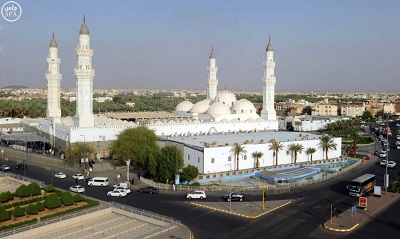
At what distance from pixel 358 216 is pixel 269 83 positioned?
40.6 m

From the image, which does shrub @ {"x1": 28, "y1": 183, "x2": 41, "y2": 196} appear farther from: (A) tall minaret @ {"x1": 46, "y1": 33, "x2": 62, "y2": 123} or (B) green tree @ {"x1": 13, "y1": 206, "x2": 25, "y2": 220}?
(A) tall minaret @ {"x1": 46, "y1": 33, "x2": 62, "y2": 123}

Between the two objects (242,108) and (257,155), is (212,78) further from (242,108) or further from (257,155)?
(257,155)

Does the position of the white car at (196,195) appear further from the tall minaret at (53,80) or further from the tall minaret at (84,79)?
the tall minaret at (53,80)

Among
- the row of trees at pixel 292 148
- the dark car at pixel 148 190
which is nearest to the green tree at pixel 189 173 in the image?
the dark car at pixel 148 190

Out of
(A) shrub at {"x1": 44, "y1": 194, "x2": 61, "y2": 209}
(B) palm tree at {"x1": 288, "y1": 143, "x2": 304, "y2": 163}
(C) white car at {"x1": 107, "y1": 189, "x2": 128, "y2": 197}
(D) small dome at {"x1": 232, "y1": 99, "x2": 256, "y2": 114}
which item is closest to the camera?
(A) shrub at {"x1": 44, "y1": 194, "x2": 61, "y2": 209}

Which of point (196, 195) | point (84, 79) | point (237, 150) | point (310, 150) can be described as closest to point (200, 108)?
point (84, 79)

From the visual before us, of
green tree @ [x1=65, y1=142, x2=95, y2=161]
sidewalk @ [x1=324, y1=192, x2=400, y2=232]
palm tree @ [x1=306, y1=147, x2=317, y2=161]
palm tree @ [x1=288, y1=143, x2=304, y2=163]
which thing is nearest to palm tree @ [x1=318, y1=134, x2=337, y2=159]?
palm tree @ [x1=306, y1=147, x2=317, y2=161]

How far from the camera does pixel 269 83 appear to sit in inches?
2549

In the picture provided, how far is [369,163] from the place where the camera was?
48031 mm

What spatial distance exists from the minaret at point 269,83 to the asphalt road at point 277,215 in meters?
30.2

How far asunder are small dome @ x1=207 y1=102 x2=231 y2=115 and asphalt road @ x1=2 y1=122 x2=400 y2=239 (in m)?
28.3

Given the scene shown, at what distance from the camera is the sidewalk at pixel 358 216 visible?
938 inches

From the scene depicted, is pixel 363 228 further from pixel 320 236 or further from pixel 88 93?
pixel 88 93

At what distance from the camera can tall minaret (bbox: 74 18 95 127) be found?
47.8 m
